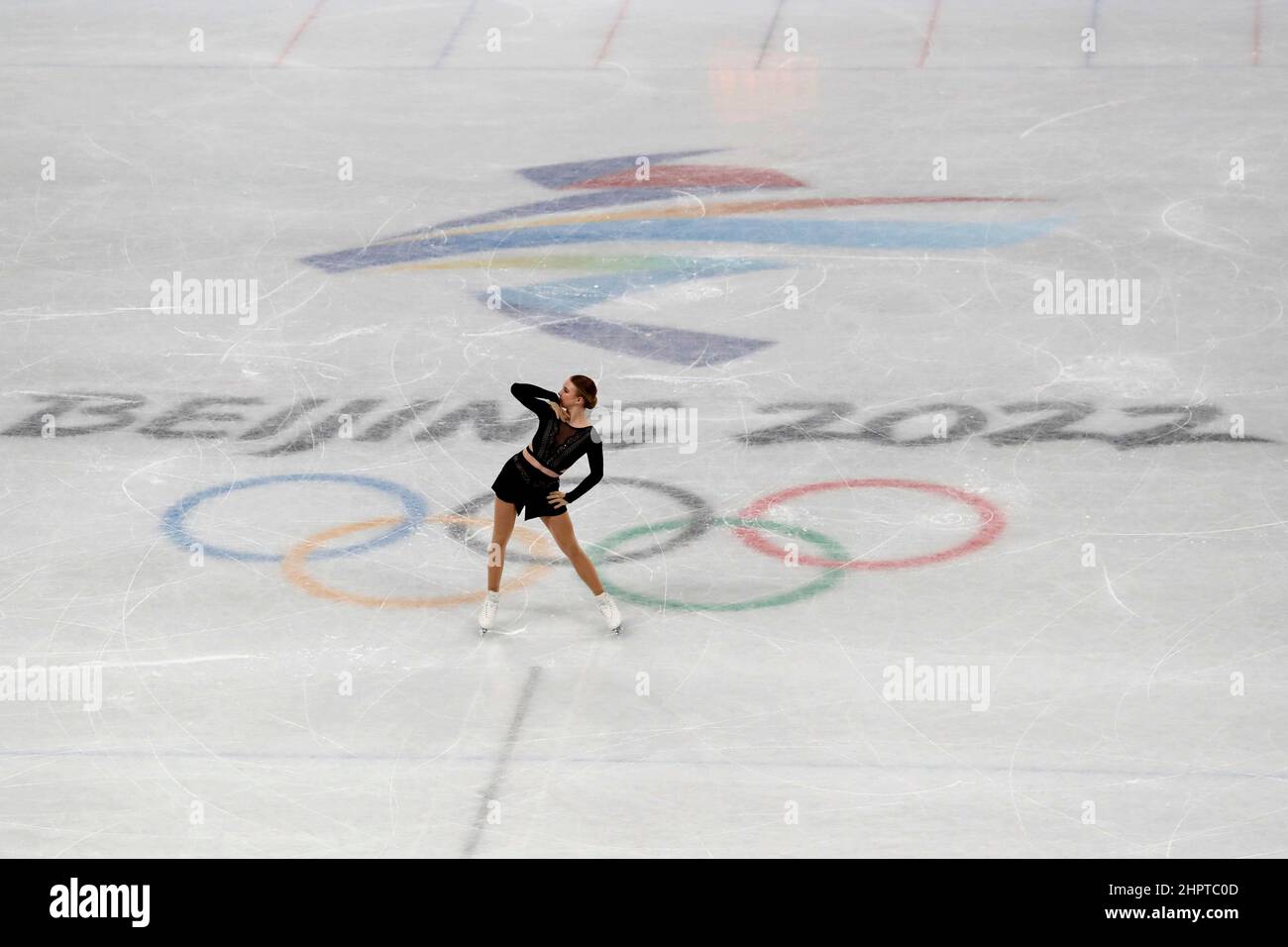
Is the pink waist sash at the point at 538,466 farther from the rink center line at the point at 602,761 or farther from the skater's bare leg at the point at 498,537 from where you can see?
the rink center line at the point at 602,761

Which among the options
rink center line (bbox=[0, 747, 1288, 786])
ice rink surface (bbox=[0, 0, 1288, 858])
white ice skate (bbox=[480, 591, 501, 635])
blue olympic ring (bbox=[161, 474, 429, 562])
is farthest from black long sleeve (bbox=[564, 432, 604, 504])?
blue olympic ring (bbox=[161, 474, 429, 562])

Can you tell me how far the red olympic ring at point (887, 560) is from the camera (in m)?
11.4

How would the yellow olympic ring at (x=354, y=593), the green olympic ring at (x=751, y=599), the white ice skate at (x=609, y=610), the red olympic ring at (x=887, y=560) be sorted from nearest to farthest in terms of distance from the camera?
the white ice skate at (x=609, y=610) < the green olympic ring at (x=751, y=599) < the yellow olympic ring at (x=354, y=593) < the red olympic ring at (x=887, y=560)

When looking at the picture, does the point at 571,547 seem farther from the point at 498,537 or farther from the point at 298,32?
the point at 298,32

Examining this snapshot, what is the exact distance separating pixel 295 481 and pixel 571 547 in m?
3.23

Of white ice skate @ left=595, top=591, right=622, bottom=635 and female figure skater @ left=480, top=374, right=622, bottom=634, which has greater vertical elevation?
female figure skater @ left=480, top=374, right=622, bottom=634

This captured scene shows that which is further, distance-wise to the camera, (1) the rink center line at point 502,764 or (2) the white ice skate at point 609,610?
(2) the white ice skate at point 609,610

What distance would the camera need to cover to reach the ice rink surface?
357 inches

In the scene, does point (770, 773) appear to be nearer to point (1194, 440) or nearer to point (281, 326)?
point (1194, 440)

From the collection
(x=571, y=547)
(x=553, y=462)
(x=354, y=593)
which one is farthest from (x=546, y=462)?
(x=354, y=593)

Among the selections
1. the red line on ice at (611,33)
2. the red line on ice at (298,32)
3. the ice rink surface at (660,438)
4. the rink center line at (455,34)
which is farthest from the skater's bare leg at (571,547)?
the red line on ice at (298,32)

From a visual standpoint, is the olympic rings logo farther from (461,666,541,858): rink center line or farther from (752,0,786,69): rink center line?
(752,0,786,69): rink center line

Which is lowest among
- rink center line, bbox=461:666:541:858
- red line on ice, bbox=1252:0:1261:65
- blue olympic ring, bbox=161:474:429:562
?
rink center line, bbox=461:666:541:858

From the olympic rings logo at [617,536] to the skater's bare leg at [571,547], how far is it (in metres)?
0.69
